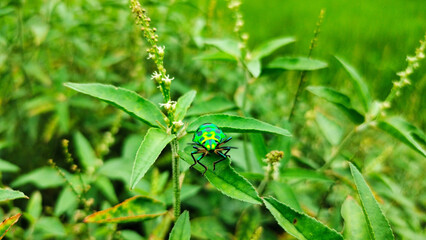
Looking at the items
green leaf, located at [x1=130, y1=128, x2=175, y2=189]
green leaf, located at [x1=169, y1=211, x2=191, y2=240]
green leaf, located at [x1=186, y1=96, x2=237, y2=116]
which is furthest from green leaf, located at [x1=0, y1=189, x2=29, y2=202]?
green leaf, located at [x1=186, y1=96, x2=237, y2=116]

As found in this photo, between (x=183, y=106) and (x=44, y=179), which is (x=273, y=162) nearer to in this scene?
(x=183, y=106)

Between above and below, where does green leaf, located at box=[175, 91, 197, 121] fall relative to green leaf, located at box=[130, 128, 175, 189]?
above

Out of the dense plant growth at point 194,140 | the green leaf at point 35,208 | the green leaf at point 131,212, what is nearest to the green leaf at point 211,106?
the dense plant growth at point 194,140

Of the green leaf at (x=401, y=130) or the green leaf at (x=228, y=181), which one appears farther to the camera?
the green leaf at (x=401, y=130)

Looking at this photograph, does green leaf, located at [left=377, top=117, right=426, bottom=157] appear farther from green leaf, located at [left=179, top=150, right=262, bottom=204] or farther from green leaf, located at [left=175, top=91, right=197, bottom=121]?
green leaf, located at [left=175, top=91, right=197, bottom=121]

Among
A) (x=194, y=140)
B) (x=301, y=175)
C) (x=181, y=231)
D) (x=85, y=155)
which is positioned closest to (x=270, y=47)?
(x=301, y=175)

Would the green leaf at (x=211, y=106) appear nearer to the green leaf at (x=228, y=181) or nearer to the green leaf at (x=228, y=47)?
the green leaf at (x=228, y=47)
